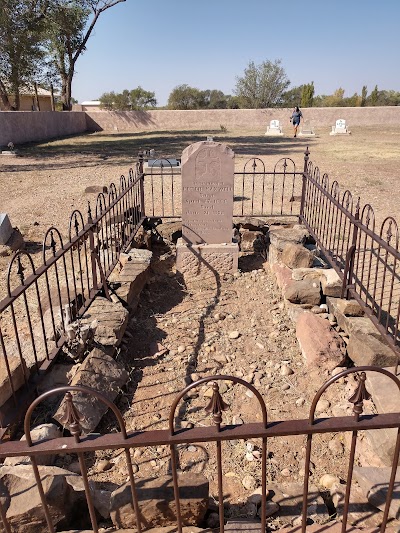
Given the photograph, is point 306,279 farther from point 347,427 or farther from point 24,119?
point 24,119

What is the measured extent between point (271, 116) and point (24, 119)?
58.9 ft

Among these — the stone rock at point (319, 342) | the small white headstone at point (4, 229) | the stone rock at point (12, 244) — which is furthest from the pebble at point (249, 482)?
the small white headstone at point (4, 229)

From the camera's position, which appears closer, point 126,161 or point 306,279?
point 306,279

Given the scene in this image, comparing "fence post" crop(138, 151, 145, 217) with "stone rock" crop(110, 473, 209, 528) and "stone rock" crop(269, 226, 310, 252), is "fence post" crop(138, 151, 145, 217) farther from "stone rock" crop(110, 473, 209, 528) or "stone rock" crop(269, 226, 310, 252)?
"stone rock" crop(110, 473, 209, 528)

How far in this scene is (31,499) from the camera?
1.94 m

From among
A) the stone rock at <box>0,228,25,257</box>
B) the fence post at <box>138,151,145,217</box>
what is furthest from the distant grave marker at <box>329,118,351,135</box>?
the stone rock at <box>0,228,25,257</box>

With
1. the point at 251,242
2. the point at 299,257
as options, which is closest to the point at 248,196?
the point at 251,242

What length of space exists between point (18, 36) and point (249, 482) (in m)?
20.1

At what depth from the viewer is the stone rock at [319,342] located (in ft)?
11.6

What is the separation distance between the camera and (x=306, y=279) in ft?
15.2

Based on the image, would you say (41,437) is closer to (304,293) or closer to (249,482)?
(249,482)

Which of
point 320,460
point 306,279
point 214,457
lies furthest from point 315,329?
Answer: point 214,457

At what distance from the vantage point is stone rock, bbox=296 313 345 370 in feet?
11.6

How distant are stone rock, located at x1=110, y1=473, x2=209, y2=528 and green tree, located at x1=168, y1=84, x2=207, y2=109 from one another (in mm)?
53944
